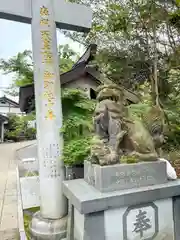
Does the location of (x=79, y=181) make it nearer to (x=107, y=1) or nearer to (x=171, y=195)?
(x=171, y=195)

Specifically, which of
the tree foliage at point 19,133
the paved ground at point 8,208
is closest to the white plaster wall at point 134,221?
the paved ground at point 8,208

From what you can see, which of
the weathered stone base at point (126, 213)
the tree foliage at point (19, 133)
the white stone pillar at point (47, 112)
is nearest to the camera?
the weathered stone base at point (126, 213)

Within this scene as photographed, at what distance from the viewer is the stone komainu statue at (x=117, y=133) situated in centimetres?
265

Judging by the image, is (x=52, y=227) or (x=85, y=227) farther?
(x=52, y=227)

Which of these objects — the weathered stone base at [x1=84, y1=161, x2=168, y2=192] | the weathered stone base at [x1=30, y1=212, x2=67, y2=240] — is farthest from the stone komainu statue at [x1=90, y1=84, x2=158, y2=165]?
the weathered stone base at [x1=30, y1=212, x2=67, y2=240]

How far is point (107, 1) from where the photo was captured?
666 centimetres

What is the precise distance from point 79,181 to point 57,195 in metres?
0.51

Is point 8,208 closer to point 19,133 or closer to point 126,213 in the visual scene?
point 126,213

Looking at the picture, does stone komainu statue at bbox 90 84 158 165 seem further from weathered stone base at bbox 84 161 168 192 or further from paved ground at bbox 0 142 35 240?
paved ground at bbox 0 142 35 240

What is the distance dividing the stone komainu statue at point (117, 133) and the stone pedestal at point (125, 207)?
0.17 meters

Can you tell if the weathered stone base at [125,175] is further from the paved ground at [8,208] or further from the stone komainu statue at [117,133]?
the paved ground at [8,208]

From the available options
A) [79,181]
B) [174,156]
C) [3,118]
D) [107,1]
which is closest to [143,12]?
[107,1]

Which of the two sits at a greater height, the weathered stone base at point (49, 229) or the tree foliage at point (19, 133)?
the tree foliage at point (19, 133)

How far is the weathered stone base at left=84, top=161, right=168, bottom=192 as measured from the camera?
245 centimetres
